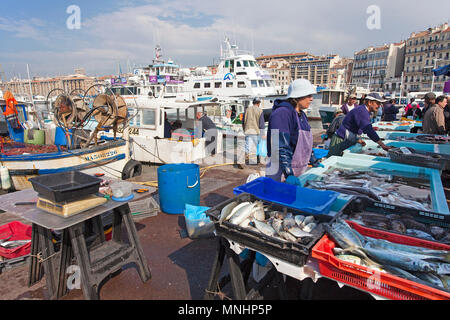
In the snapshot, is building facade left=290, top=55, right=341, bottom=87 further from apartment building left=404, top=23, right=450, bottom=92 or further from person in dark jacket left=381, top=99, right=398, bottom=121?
person in dark jacket left=381, top=99, right=398, bottom=121

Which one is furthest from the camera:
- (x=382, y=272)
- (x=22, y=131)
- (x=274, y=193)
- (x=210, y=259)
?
(x=22, y=131)

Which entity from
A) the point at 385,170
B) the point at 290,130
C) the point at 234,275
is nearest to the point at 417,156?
the point at 385,170

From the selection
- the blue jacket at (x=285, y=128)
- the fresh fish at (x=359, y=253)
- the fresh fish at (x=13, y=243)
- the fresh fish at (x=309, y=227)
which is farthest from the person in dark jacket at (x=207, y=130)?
the fresh fish at (x=359, y=253)

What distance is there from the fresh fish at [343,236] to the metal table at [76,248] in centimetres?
211

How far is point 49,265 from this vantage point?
2799mm

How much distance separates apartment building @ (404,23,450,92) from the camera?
6781cm

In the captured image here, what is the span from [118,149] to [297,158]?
19.1 feet

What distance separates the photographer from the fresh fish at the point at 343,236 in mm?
1906

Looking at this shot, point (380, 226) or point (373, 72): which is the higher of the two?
point (373, 72)

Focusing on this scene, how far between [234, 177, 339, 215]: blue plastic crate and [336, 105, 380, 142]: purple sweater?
3115 millimetres

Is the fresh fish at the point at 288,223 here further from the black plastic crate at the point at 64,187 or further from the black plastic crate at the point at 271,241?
the black plastic crate at the point at 64,187

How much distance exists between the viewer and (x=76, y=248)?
2.53 m
